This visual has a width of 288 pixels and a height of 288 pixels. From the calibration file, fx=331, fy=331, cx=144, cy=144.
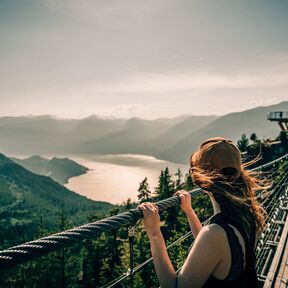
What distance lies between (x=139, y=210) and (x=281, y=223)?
5.67 m

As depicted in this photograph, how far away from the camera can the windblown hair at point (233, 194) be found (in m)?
2.03

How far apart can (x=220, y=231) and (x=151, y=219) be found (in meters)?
0.45

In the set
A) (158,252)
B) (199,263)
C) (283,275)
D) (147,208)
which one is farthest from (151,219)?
(283,275)

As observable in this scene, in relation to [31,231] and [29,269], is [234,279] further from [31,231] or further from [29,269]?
[31,231]

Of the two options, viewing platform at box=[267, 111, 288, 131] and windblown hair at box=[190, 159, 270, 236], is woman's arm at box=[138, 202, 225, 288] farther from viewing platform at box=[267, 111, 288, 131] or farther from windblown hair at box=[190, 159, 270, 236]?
viewing platform at box=[267, 111, 288, 131]

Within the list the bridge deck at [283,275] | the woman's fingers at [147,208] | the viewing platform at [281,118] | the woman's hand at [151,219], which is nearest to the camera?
the woman's hand at [151,219]

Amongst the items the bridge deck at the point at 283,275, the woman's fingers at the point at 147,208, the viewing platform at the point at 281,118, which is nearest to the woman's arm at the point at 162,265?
the woman's fingers at the point at 147,208

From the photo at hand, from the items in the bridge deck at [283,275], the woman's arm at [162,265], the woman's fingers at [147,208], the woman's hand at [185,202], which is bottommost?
the bridge deck at [283,275]

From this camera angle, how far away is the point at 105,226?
72.6 inches

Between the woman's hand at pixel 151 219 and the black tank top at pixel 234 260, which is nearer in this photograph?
the black tank top at pixel 234 260

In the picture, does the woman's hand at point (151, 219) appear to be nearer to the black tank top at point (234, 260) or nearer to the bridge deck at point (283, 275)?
the black tank top at point (234, 260)

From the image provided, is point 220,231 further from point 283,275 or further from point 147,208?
point 283,275

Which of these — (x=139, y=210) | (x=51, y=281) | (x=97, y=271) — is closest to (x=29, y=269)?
(x=51, y=281)

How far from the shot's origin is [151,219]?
2.08 meters
